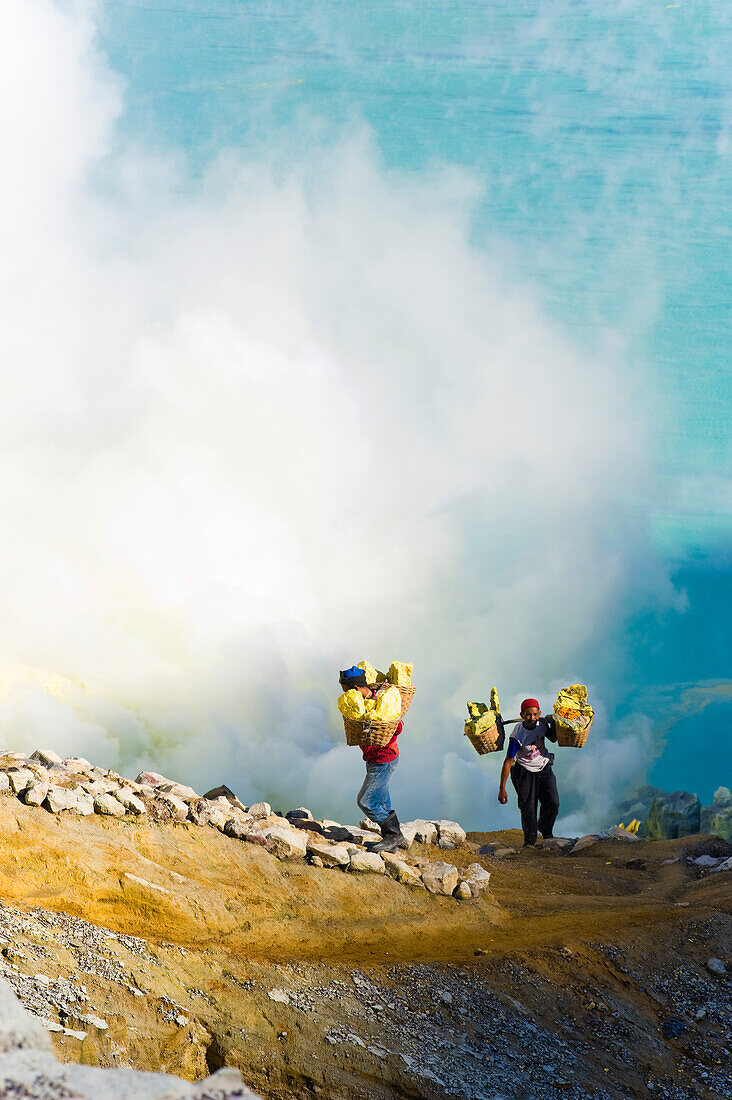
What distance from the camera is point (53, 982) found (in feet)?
12.9

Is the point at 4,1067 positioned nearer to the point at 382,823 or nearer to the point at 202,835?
the point at 202,835

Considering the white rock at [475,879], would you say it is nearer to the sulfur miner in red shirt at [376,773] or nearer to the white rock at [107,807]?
the sulfur miner in red shirt at [376,773]

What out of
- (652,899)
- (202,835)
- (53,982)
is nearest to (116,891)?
(202,835)

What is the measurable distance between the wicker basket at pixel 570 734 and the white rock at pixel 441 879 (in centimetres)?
274

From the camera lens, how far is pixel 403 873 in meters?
7.59

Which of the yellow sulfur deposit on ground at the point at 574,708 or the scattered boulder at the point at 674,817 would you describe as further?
the scattered boulder at the point at 674,817

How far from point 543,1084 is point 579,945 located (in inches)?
76.2

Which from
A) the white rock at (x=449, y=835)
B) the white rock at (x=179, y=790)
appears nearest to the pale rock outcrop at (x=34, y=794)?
the white rock at (x=179, y=790)

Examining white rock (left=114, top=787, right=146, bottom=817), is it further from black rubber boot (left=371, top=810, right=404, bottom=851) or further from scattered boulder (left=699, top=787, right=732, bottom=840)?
scattered boulder (left=699, top=787, right=732, bottom=840)

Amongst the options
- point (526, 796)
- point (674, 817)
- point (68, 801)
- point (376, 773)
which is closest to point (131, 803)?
point (68, 801)

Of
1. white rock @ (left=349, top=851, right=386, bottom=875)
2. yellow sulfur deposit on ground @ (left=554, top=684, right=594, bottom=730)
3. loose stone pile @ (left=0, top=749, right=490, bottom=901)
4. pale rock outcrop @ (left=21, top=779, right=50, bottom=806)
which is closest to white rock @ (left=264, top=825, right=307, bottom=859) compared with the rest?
loose stone pile @ (left=0, top=749, right=490, bottom=901)

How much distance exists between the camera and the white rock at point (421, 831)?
10051 mm

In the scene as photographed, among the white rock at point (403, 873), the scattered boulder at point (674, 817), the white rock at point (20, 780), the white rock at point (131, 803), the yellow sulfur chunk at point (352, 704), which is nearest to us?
the white rock at point (20, 780)

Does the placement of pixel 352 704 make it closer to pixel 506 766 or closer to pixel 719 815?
pixel 506 766
